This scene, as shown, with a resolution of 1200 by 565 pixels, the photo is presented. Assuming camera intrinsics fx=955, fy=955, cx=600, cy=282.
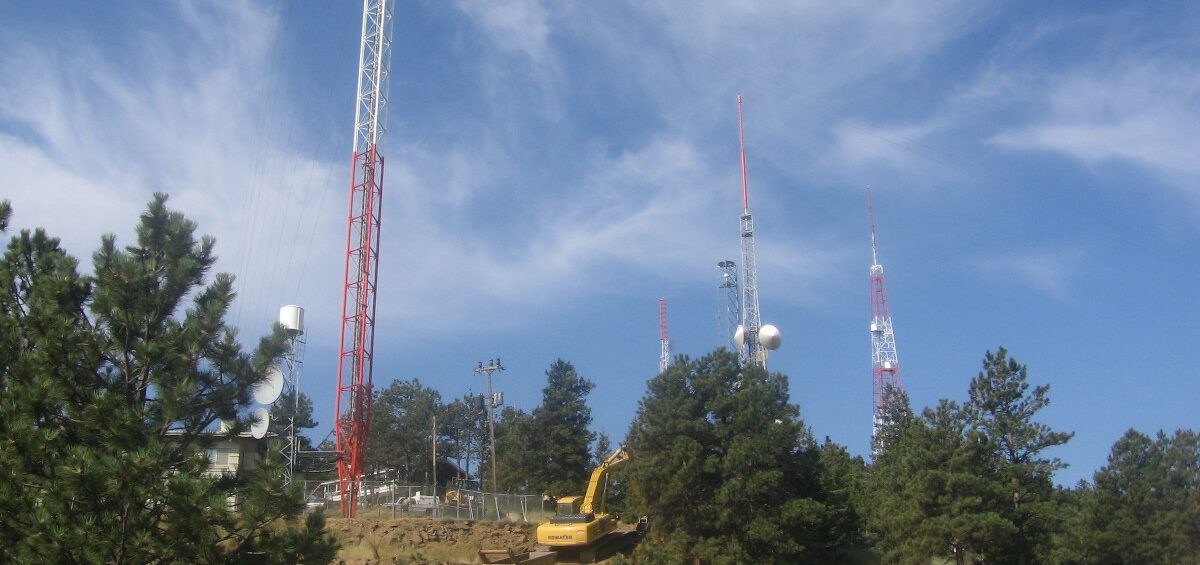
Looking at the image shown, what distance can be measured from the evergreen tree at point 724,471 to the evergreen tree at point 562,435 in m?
19.0

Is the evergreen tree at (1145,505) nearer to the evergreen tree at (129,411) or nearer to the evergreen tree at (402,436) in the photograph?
the evergreen tree at (129,411)

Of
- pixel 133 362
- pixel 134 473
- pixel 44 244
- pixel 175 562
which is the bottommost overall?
pixel 175 562

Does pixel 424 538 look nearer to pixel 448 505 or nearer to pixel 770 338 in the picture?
pixel 448 505

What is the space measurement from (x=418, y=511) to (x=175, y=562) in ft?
104

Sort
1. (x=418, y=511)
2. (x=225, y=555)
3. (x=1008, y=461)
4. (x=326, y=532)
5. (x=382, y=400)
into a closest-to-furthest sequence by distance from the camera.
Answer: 1. (x=225, y=555)
2. (x=326, y=532)
3. (x=1008, y=461)
4. (x=418, y=511)
5. (x=382, y=400)

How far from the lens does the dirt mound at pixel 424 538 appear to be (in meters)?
33.3

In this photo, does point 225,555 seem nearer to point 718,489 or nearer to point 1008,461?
point 718,489

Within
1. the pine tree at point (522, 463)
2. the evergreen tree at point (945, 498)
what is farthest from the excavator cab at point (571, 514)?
the pine tree at point (522, 463)

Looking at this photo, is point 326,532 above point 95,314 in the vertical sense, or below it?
below

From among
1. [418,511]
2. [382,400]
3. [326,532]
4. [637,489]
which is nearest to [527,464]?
[418,511]

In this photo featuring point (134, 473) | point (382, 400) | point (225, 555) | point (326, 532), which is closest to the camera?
point (134, 473)

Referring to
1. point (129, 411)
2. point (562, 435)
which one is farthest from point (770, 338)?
point (129, 411)

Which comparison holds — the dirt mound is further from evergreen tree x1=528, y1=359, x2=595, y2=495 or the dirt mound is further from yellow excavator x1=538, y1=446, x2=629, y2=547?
evergreen tree x1=528, y1=359, x2=595, y2=495

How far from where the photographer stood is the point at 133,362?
46.0 ft
